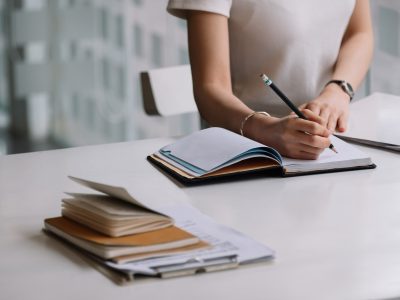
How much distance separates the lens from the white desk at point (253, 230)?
1.09 metres

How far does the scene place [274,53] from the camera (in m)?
2.31

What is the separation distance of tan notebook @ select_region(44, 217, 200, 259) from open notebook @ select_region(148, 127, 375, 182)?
1.35 ft

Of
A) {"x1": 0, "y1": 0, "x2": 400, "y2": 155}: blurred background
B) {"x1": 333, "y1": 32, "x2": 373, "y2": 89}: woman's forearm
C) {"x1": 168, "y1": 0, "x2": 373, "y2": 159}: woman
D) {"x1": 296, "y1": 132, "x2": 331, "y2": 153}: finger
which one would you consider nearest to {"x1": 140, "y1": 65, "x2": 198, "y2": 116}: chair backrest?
{"x1": 168, "y1": 0, "x2": 373, "y2": 159}: woman

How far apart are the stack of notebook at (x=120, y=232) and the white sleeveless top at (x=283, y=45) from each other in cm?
103

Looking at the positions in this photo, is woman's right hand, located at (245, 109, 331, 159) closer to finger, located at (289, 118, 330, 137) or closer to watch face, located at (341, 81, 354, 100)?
finger, located at (289, 118, 330, 137)

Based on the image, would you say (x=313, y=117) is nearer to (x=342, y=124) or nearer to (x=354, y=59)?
(x=342, y=124)

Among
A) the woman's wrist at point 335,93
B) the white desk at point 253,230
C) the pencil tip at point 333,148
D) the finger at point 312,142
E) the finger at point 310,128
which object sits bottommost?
the white desk at point 253,230

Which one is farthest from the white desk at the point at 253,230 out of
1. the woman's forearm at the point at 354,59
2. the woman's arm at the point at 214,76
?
the woman's forearm at the point at 354,59

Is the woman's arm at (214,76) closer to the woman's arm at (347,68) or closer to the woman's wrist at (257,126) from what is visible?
the woman's wrist at (257,126)

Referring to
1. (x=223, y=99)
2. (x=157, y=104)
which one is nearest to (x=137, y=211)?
(x=223, y=99)

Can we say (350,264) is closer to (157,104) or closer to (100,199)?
→ (100,199)

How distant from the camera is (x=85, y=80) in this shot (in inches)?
183

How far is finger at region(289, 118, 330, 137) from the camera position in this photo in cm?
173

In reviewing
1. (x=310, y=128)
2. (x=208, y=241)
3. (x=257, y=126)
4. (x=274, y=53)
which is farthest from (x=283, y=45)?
(x=208, y=241)
